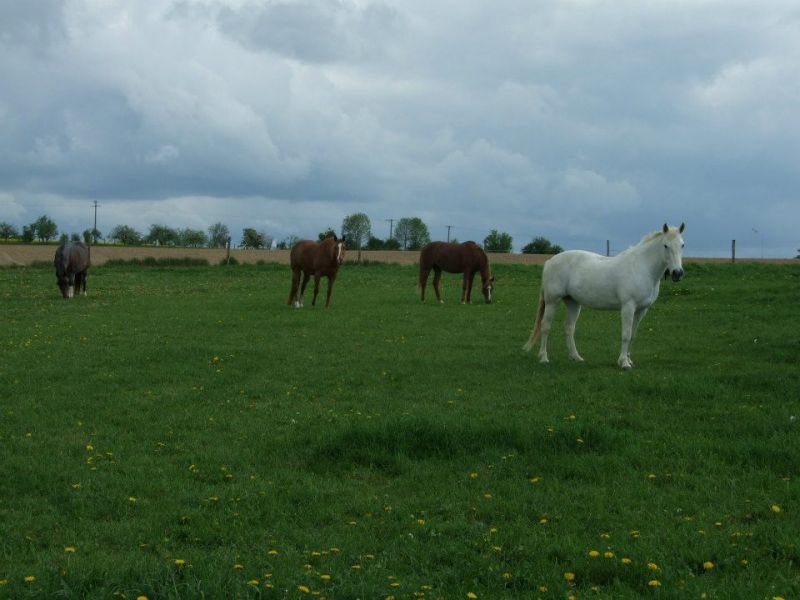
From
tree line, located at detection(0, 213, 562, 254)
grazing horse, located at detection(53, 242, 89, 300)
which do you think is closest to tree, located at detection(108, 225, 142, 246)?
tree line, located at detection(0, 213, 562, 254)

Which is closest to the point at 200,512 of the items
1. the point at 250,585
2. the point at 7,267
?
the point at 250,585

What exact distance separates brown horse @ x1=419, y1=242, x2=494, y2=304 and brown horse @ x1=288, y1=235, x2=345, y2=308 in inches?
146

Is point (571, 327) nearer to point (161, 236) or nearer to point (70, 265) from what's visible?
point (70, 265)

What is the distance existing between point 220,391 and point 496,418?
3.83 meters

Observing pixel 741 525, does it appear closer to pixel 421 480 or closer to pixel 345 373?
pixel 421 480

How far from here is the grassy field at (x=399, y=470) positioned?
189 inches

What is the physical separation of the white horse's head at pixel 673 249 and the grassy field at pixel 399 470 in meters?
1.45

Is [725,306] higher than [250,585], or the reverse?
[725,306]

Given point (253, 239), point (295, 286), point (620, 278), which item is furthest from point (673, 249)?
point (253, 239)

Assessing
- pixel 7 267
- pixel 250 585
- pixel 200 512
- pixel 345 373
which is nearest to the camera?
pixel 250 585

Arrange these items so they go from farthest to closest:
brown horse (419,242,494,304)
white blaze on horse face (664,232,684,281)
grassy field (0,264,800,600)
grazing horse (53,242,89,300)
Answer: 1. grazing horse (53,242,89,300)
2. brown horse (419,242,494,304)
3. white blaze on horse face (664,232,684,281)
4. grassy field (0,264,800,600)

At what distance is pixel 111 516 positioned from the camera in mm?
5922

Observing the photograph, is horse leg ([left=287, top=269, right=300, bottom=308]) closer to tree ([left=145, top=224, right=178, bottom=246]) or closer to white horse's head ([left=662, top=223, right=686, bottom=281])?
white horse's head ([left=662, top=223, right=686, bottom=281])

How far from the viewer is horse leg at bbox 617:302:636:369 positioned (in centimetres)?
1179
